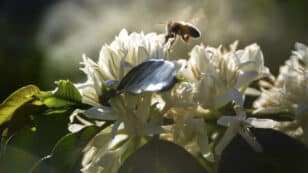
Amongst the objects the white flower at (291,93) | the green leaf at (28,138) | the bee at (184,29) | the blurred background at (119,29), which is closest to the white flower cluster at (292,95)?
the white flower at (291,93)

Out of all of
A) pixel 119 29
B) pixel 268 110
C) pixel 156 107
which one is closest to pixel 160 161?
pixel 156 107

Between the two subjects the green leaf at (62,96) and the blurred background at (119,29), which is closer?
the green leaf at (62,96)

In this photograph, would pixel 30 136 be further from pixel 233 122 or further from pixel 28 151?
pixel 233 122

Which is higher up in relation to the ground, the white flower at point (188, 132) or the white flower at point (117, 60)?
the white flower at point (117, 60)

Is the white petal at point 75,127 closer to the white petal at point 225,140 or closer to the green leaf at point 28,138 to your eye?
the green leaf at point 28,138

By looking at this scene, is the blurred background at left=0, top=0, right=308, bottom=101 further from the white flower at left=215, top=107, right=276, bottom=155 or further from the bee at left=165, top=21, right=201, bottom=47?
the white flower at left=215, top=107, right=276, bottom=155

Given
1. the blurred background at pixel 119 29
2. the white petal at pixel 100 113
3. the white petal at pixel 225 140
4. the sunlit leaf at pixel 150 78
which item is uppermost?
the sunlit leaf at pixel 150 78

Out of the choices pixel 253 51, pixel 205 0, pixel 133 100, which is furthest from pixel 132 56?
pixel 205 0
